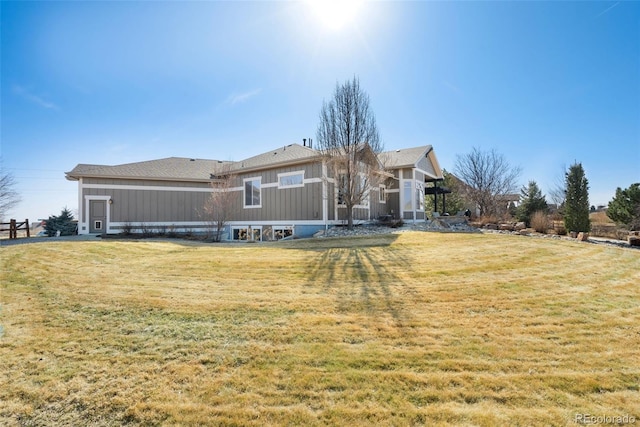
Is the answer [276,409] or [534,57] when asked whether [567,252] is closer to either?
[534,57]

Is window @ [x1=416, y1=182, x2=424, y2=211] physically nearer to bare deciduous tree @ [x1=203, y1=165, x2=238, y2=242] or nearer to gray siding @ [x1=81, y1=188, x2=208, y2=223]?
bare deciduous tree @ [x1=203, y1=165, x2=238, y2=242]

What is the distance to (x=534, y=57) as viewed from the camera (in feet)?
38.4

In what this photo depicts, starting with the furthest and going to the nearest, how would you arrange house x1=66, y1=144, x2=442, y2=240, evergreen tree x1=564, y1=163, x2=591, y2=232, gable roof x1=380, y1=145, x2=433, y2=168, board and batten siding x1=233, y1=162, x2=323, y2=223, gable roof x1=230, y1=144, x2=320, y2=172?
gable roof x1=380, y1=145, x2=433, y2=168 < house x1=66, y1=144, x2=442, y2=240 < gable roof x1=230, y1=144, x2=320, y2=172 < board and batten siding x1=233, y1=162, x2=323, y2=223 < evergreen tree x1=564, y1=163, x2=591, y2=232

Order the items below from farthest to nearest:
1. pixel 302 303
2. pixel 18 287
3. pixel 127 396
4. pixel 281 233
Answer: pixel 281 233, pixel 18 287, pixel 302 303, pixel 127 396

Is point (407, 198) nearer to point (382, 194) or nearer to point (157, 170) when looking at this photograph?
point (382, 194)

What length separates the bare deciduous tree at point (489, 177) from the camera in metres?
25.3

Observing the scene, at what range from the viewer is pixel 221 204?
1552cm

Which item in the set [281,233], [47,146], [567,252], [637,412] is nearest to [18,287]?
[637,412]

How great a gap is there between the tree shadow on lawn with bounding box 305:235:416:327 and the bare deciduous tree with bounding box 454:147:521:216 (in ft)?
66.4

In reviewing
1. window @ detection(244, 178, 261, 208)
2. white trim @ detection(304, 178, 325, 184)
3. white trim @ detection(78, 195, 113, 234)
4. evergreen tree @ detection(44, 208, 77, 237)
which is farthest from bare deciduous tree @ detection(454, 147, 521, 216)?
evergreen tree @ detection(44, 208, 77, 237)

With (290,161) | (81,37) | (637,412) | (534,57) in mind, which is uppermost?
(534,57)

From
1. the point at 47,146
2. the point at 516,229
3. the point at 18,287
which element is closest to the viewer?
the point at 18,287

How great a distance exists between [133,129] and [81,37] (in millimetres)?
10973

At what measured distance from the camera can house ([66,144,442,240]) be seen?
14867 millimetres
